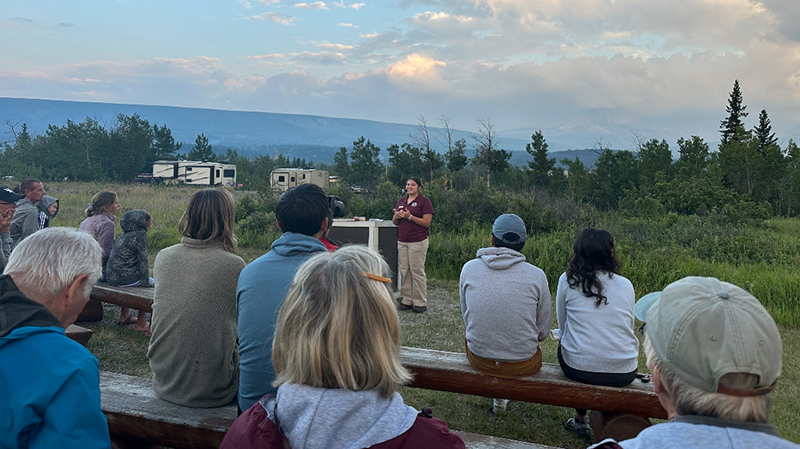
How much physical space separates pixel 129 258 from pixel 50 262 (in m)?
4.18

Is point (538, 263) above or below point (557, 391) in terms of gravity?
below

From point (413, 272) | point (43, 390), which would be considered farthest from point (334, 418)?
point (413, 272)

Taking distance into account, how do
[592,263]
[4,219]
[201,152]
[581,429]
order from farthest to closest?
[201,152]
[4,219]
[581,429]
[592,263]

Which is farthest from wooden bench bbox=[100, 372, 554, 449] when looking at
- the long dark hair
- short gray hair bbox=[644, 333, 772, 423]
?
short gray hair bbox=[644, 333, 772, 423]

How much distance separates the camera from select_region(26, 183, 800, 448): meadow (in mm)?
4125

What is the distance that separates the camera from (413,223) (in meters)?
7.23

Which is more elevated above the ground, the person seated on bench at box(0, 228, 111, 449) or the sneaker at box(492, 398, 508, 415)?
the person seated on bench at box(0, 228, 111, 449)

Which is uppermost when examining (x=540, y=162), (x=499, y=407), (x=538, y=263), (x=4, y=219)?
(x=540, y=162)

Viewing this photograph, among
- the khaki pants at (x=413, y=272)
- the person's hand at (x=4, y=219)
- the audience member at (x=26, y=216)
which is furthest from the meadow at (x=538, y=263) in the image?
the person's hand at (x=4, y=219)

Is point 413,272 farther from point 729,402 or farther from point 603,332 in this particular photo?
point 729,402

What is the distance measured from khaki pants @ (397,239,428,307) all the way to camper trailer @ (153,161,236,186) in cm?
4080

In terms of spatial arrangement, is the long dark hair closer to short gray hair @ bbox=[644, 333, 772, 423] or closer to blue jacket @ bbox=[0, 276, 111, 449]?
short gray hair @ bbox=[644, 333, 772, 423]

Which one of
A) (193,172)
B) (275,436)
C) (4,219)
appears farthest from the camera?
(193,172)

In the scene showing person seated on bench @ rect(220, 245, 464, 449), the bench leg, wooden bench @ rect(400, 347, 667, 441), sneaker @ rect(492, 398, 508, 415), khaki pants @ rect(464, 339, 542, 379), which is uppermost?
person seated on bench @ rect(220, 245, 464, 449)
